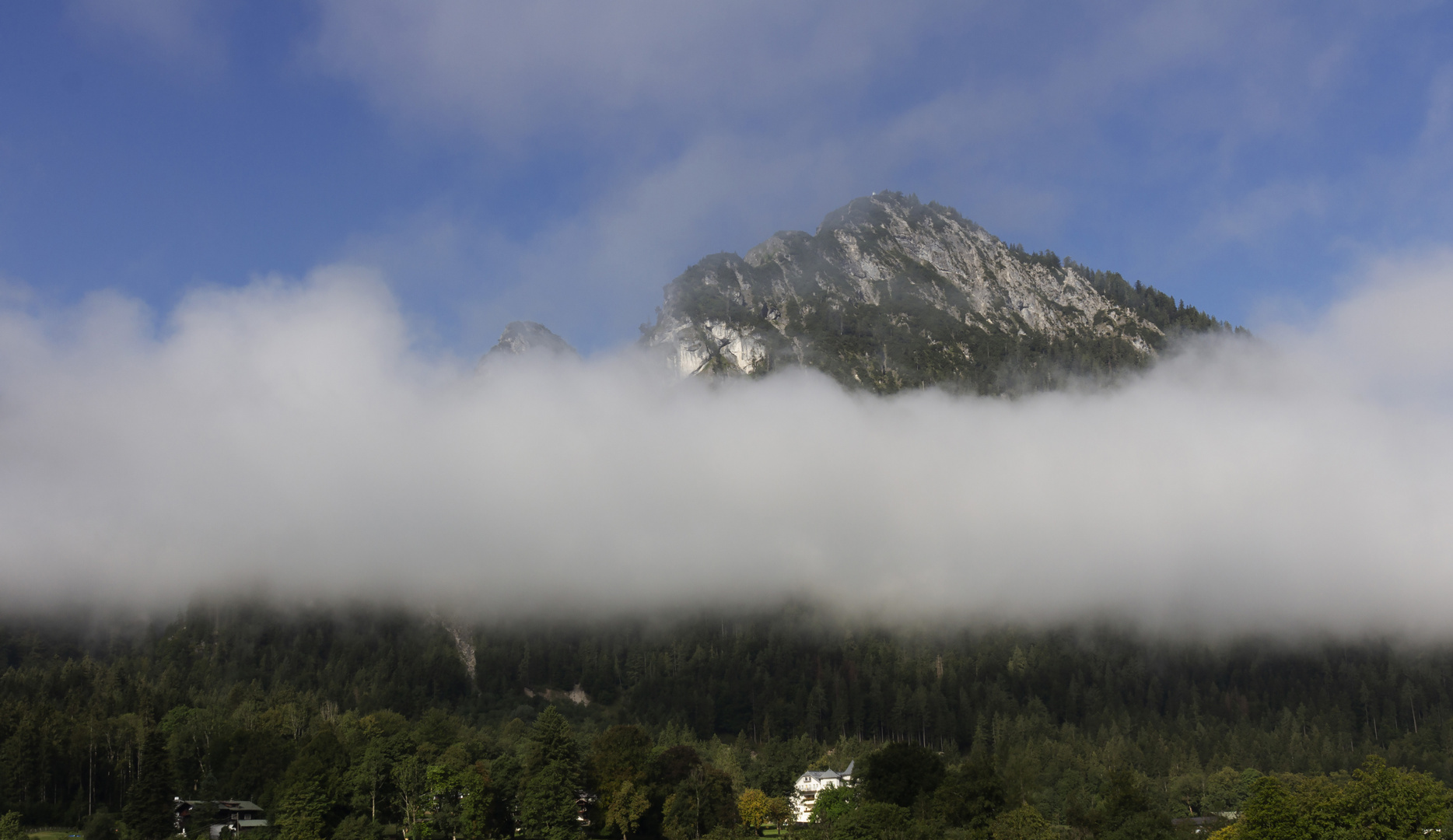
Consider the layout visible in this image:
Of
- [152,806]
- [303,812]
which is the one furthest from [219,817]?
[303,812]

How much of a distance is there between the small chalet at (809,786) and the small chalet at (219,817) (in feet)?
238

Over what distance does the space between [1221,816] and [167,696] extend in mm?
165318

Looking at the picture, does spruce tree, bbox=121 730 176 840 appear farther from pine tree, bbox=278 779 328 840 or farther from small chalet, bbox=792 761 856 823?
small chalet, bbox=792 761 856 823

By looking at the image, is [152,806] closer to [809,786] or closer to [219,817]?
[219,817]

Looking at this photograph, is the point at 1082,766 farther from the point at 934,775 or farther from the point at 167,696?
the point at 167,696

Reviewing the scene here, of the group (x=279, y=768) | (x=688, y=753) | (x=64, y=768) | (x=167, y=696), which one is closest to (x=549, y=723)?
(x=688, y=753)

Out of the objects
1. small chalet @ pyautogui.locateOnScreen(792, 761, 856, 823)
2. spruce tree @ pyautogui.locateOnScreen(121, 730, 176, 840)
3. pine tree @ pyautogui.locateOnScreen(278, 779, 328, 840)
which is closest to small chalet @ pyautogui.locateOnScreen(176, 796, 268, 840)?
spruce tree @ pyautogui.locateOnScreen(121, 730, 176, 840)

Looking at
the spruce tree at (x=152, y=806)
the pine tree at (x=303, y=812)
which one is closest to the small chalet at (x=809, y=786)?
the pine tree at (x=303, y=812)

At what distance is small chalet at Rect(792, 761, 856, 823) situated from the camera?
159375 millimetres

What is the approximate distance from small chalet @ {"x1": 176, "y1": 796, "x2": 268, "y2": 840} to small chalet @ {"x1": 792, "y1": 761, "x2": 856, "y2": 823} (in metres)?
72.7

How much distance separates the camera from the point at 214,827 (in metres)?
117

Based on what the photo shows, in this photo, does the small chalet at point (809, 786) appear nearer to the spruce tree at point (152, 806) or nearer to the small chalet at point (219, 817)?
the small chalet at point (219, 817)

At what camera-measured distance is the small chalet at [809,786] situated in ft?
523

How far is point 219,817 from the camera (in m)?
118
